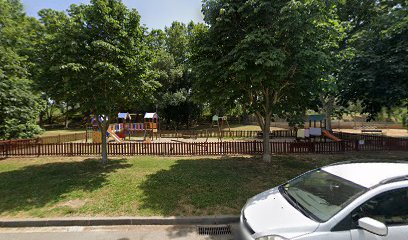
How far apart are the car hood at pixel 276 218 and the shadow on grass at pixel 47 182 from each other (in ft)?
18.7

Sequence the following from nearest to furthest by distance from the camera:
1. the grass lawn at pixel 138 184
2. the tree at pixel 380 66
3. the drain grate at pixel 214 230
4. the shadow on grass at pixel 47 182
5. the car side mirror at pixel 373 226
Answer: the car side mirror at pixel 373 226, the drain grate at pixel 214 230, the grass lawn at pixel 138 184, the shadow on grass at pixel 47 182, the tree at pixel 380 66

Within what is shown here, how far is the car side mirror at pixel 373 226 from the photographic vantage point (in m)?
2.53

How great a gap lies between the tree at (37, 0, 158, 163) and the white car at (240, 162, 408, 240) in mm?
6855

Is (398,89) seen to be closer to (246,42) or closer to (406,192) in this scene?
(246,42)

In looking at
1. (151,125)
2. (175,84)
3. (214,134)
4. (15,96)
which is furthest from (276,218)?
(175,84)

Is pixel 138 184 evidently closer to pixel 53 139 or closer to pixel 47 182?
pixel 47 182

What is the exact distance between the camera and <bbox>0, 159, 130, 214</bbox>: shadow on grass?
6.39m

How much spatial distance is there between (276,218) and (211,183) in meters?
4.45

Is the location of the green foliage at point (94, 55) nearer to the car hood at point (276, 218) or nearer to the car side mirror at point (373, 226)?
the car hood at point (276, 218)

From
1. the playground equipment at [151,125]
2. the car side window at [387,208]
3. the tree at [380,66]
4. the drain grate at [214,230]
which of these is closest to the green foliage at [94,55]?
the drain grate at [214,230]

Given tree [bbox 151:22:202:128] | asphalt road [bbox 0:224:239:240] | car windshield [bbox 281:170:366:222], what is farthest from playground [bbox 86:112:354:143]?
car windshield [bbox 281:170:366:222]

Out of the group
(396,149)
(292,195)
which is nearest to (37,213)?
(292,195)

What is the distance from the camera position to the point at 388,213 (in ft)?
9.40

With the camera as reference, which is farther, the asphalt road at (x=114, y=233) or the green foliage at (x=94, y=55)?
the green foliage at (x=94, y=55)
